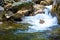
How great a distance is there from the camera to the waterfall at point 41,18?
41.2 feet

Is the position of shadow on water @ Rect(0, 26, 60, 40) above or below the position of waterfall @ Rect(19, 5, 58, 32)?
above

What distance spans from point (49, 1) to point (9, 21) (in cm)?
654

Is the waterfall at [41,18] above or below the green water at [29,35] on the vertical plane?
below

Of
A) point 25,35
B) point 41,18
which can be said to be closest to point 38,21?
point 41,18

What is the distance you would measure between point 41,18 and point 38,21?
100cm

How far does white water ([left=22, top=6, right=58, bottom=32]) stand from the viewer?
41.0 ft

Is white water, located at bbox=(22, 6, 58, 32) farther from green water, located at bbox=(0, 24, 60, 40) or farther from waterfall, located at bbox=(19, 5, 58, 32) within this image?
green water, located at bbox=(0, 24, 60, 40)

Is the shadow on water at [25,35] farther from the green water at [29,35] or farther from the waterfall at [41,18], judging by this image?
the waterfall at [41,18]

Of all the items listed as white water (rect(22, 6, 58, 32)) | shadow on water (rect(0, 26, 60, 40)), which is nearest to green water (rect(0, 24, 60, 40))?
shadow on water (rect(0, 26, 60, 40))

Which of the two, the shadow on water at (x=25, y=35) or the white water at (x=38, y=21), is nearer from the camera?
the shadow on water at (x=25, y=35)

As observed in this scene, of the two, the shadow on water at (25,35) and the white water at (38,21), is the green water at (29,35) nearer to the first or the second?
the shadow on water at (25,35)

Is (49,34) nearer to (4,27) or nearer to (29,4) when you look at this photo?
(4,27)

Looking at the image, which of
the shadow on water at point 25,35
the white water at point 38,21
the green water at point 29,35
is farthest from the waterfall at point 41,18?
the green water at point 29,35

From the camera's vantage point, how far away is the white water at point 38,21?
12503mm
